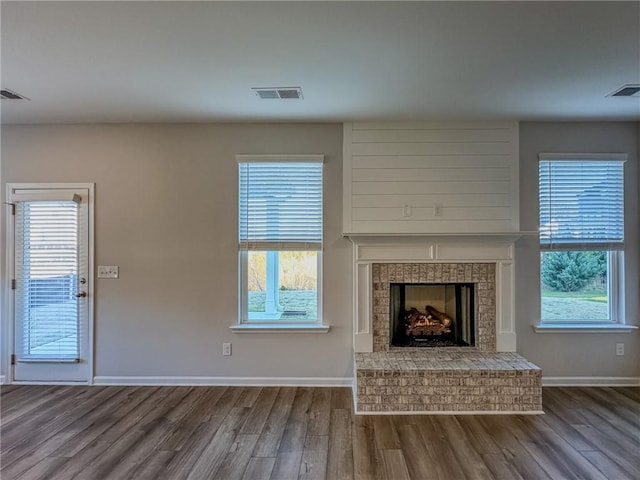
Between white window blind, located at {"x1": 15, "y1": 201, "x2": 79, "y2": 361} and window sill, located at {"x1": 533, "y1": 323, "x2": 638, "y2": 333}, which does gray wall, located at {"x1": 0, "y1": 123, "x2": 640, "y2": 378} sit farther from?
white window blind, located at {"x1": 15, "y1": 201, "x2": 79, "y2": 361}

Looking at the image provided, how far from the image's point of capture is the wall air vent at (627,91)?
2.89 metres

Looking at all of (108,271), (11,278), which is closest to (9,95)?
(108,271)

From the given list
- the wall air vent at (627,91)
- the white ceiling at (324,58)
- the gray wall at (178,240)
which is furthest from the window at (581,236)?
the gray wall at (178,240)

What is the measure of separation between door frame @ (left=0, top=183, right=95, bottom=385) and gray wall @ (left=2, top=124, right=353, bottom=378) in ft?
0.21

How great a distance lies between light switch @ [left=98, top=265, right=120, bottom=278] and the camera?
378cm

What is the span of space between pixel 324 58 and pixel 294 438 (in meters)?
2.69

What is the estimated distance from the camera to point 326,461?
2.42m

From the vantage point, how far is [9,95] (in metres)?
3.06

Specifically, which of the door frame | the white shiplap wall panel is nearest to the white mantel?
the white shiplap wall panel

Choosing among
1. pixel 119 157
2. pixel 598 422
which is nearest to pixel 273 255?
pixel 119 157

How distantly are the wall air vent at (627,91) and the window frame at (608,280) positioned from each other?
2.42 ft

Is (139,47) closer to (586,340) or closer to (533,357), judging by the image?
(533,357)

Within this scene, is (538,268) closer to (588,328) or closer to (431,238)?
(588,328)

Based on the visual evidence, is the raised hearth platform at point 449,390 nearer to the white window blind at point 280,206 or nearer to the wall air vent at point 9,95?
the white window blind at point 280,206
